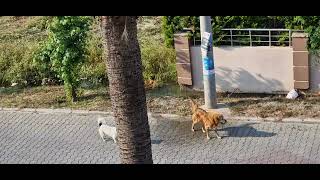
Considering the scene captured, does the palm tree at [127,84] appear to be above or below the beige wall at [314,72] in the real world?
above

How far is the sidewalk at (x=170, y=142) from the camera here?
394 inches

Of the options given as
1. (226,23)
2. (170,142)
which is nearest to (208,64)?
(226,23)

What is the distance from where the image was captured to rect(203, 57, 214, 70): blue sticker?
37.4ft

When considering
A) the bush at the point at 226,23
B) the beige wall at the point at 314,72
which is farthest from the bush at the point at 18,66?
Result: the beige wall at the point at 314,72

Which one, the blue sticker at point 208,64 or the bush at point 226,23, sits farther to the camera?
the bush at point 226,23

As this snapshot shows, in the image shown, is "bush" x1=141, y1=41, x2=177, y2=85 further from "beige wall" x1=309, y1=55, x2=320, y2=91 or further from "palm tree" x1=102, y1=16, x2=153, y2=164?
"palm tree" x1=102, y1=16, x2=153, y2=164

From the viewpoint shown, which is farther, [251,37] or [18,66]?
[18,66]

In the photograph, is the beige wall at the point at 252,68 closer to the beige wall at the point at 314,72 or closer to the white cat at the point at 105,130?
the beige wall at the point at 314,72

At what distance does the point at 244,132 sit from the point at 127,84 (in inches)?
203

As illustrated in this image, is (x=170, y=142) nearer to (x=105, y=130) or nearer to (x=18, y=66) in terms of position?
(x=105, y=130)

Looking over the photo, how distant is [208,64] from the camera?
37.5 ft

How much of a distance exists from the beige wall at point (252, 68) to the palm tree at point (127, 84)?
20.0ft

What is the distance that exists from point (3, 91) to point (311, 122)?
6768mm
